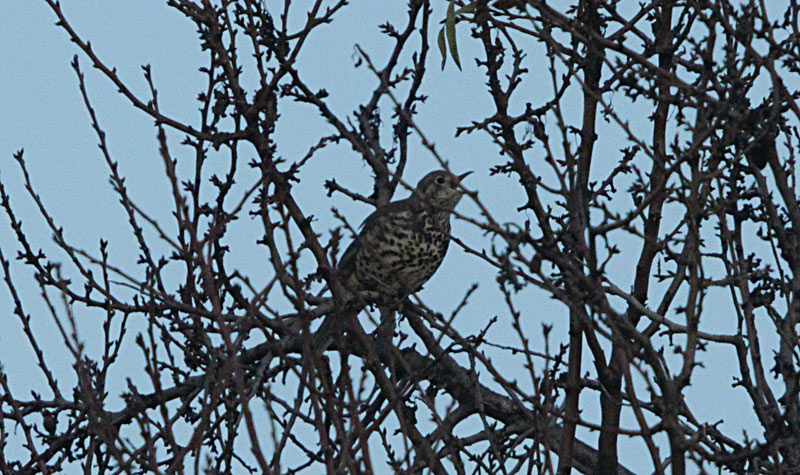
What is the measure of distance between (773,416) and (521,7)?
150cm

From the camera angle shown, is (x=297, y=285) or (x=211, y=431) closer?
(x=297, y=285)

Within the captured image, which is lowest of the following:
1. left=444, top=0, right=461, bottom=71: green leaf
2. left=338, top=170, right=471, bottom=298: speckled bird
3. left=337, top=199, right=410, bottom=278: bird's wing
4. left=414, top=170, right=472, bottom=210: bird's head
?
left=444, top=0, right=461, bottom=71: green leaf

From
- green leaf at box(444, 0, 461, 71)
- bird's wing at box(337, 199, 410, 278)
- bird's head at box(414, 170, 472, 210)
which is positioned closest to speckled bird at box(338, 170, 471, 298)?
bird's wing at box(337, 199, 410, 278)

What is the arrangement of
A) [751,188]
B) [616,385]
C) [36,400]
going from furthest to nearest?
[36,400]
[616,385]
[751,188]

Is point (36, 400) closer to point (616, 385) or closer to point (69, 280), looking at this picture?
point (69, 280)

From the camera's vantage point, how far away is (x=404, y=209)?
6906mm

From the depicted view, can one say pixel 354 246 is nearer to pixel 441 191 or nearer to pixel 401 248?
pixel 401 248

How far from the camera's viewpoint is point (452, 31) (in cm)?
490

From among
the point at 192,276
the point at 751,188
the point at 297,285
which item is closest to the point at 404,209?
the point at 192,276

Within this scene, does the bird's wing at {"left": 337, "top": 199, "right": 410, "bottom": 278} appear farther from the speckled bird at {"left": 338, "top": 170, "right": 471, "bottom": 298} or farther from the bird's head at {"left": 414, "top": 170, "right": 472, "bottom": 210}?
the bird's head at {"left": 414, "top": 170, "right": 472, "bottom": 210}

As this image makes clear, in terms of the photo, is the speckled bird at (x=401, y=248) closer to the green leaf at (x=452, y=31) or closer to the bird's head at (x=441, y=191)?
the bird's head at (x=441, y=191)

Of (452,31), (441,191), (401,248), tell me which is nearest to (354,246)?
(401,248)

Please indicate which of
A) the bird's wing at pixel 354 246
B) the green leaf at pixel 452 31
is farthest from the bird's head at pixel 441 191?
the green leaf at pixel 452 31

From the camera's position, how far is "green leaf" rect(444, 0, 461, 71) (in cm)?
487
